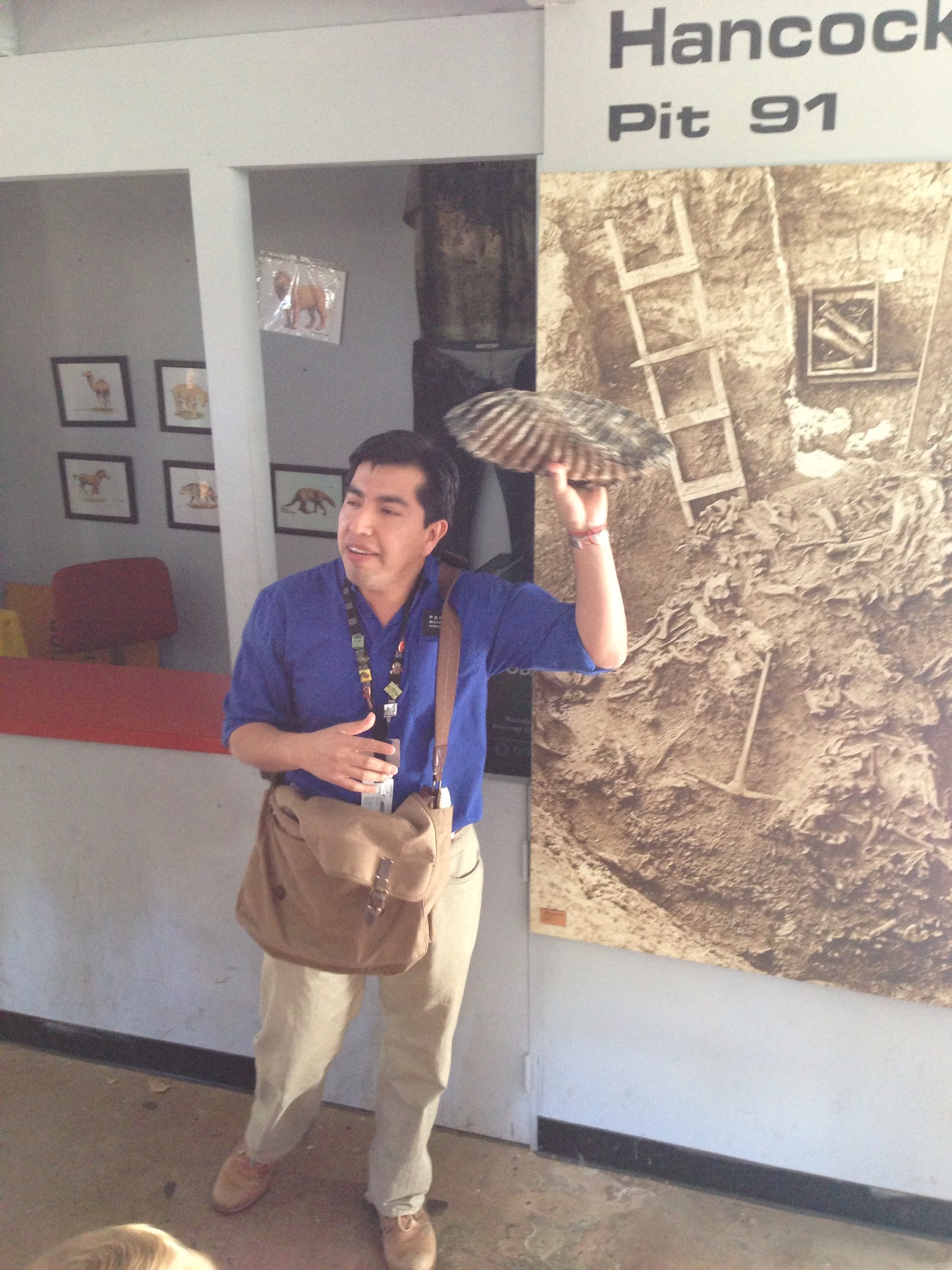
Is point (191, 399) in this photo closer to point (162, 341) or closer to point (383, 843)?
point (162, 341)

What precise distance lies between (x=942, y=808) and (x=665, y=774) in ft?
1.82

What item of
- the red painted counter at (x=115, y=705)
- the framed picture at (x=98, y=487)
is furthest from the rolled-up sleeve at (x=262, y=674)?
the framed picture at (x=98, y=487)

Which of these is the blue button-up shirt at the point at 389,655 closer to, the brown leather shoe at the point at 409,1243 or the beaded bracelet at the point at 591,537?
the beaded bracelet at the point at 591,537

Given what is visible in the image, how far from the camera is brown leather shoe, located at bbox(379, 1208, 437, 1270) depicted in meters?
2.17

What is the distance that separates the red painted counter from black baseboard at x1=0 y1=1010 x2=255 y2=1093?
3.06 feet

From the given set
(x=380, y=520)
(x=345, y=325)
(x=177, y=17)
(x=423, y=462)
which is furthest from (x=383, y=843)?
(x=345, y=325)

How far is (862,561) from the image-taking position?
6.26ft

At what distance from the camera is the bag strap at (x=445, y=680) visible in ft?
6.13

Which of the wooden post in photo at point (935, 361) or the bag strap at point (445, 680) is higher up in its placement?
the wooden post in photo at point (935, 361)

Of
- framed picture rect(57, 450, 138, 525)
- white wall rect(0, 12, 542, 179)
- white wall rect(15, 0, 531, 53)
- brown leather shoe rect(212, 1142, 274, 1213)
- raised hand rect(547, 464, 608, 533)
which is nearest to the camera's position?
raised hand rect(547, 464, 608, 533)

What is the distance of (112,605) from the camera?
4.03 meters

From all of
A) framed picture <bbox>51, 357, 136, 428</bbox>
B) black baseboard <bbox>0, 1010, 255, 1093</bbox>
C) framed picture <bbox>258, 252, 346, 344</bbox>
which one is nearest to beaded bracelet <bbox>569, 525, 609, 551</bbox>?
framed picture <bbox>258, 252, 346, 344</bbox>

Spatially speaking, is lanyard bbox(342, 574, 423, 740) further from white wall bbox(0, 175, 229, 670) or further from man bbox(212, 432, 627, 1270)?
white wall bbox(0, 175, 229, 670)

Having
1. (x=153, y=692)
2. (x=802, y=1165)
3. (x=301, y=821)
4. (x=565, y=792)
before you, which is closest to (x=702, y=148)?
(x=565, y=792)
